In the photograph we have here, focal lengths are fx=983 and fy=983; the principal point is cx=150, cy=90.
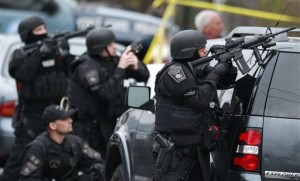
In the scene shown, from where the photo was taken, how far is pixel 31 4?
65.1ft

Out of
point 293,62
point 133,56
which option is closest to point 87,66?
point 133,56

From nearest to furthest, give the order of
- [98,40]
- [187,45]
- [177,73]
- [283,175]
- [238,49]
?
[283,175] < [238,49] < [177,73] < [187,45] < [98,40]

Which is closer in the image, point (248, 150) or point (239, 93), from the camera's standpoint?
point (248, 150)

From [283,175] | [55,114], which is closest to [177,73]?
[283,175]

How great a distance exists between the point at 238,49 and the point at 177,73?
434mm

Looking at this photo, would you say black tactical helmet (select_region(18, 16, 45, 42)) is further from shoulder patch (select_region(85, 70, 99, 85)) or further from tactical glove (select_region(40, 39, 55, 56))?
shoulder patch (select_region(85, 70, 99, 85))

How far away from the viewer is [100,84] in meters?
8.85

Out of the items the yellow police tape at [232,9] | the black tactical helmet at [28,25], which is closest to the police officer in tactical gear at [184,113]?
the black tactical helmet at [28,25]

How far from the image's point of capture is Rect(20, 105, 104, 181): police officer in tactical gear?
8.52m

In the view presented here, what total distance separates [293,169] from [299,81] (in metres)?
0.52

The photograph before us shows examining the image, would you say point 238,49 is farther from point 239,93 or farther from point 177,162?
point 177,162

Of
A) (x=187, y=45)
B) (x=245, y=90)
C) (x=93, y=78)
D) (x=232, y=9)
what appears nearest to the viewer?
(x=245, y=90)

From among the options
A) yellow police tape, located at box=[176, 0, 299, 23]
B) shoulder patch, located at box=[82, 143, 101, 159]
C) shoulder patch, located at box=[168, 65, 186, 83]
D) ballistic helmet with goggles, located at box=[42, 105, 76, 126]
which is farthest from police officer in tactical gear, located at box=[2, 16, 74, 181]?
shoulder patch, located at box=[168, 65, 186, 83]

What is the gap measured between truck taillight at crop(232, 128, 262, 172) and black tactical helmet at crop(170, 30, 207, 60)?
87cm
